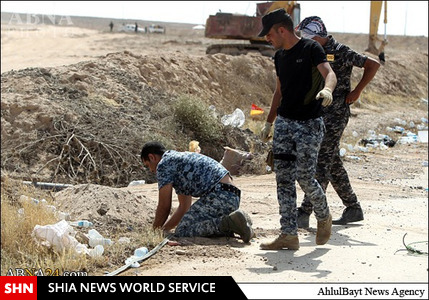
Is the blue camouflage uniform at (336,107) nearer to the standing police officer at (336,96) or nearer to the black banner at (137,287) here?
the standing police officer at (336,96)

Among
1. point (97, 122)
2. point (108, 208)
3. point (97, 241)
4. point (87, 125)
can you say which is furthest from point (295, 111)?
point (97, 122)

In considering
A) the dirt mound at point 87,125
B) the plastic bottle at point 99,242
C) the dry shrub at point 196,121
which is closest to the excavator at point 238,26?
the dirt mound at point 87,125

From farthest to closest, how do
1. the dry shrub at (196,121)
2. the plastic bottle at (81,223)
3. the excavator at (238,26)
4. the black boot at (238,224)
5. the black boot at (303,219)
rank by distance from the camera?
1. the excavator at (238,26)
2. the dry shrub at (196,121)
3. the black boot at (303,219)
4. the plastic bottle at (81,223)
5. the black boot at (238,224)

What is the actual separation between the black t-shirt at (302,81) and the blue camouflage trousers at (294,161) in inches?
3.0

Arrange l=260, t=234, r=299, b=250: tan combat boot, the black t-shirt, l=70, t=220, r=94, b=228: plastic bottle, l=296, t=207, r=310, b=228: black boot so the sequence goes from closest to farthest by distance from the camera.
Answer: the black t-shirt < l=260, t=234, r=299, b=250: tan combat boot < l=70, t=220, r=94, b=228: plastic bottle < l=296, t=207, r=310, b=228: black boot

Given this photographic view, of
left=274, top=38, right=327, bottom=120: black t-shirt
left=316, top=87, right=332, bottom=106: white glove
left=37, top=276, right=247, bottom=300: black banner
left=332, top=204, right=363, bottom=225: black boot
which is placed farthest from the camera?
left=332, top=204, right=363, bottom=225: black boot

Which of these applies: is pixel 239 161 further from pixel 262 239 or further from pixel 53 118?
pixel 262 239

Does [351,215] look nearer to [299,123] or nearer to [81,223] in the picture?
[299,123]

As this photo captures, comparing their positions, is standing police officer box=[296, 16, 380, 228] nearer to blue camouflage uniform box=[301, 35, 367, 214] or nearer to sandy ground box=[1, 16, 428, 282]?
blue camouflage uniform box=[301, 35, 367, 214]

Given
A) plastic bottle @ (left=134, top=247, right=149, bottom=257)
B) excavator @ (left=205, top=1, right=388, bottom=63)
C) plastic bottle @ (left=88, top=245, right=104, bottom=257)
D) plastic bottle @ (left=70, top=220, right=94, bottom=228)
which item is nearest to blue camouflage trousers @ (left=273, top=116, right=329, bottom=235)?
plastic bottle @ (left=134, top=247, right=149, bottom=257)

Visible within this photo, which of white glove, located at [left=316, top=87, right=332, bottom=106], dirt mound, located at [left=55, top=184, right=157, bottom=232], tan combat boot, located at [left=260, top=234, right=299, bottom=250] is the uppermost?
white glove, located at [left=316, top=87, right=332, bottom=106]

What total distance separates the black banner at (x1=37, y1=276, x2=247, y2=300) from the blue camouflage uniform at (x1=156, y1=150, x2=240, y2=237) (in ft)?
4.69

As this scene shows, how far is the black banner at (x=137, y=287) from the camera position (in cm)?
458

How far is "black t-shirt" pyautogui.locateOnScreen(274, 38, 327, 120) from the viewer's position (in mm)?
5727
